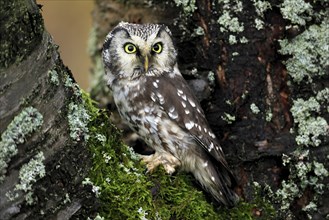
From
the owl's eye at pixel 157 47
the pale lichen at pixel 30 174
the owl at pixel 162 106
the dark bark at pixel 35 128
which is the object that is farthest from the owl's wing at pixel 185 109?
the pale lichen at pixel 30 174

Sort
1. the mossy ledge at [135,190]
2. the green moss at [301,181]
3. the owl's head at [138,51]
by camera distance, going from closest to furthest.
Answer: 1. the mossy ledge at [135,190]
2. the green moss at [301,181]
3. the owl's head at [138,51]

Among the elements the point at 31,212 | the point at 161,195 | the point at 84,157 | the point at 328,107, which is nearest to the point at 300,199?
the point at 328,107

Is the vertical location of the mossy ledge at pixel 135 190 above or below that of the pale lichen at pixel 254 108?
below

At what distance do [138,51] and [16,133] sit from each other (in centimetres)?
139

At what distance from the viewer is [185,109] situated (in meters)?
2.96

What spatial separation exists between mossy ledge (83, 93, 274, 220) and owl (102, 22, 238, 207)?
0.36 ft

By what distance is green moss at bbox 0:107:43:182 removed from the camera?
1843mm

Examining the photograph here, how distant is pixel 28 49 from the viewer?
1894 millimetres

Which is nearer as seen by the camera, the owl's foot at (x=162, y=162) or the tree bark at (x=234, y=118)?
the tree bark at (x=234, y=118)

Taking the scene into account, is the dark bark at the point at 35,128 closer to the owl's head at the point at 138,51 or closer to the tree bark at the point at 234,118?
the tree bark at the point at 234,118

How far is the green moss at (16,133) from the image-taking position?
1843mm

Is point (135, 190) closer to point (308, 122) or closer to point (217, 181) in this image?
point (217, 181)

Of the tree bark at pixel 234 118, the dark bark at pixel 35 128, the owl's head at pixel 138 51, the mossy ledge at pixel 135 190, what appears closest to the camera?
the dark bark at pixel 35 128

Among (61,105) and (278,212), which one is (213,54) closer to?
(278,212)
